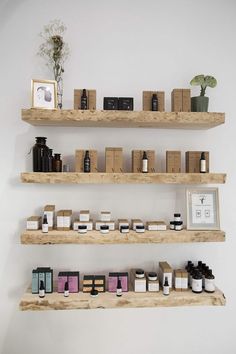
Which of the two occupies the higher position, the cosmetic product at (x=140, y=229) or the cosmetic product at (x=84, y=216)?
the cosmetic product at (x=84, y=216)

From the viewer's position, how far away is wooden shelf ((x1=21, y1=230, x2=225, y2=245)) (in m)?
1.82

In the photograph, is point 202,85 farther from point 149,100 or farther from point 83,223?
point 83,223

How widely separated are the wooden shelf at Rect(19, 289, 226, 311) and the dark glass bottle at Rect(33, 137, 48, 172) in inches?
29.9

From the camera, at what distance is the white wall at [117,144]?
6.67ft

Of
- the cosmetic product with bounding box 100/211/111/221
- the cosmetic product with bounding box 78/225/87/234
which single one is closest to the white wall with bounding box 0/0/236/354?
the cosmetic product with bounding box 100/211/111/221

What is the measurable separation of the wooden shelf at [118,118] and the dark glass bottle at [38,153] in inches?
4.9

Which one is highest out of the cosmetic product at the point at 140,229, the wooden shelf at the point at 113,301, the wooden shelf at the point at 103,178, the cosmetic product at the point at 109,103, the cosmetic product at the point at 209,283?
the cosmetic product at the point at 109,103

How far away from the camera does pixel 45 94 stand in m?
1.86

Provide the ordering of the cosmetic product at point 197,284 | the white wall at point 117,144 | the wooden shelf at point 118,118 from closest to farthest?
the wooden shelf at point 118,118 → the cosmetic product at point 197,284 → the white wall at point 117,144

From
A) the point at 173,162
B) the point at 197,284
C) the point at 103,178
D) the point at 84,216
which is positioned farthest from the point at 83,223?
the point at 197,284

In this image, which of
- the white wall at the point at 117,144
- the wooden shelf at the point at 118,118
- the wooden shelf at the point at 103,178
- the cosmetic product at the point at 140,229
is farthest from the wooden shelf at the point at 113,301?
the wooden shelf at the point at 118,118

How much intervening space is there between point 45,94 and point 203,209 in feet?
3.90

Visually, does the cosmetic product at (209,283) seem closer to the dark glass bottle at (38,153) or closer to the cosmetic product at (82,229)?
the cosmetic product at (82,229)

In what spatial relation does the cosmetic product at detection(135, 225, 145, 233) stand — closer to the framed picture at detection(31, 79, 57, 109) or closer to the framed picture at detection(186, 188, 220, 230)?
the framed picture at detection(186, 188, 220, 230)
